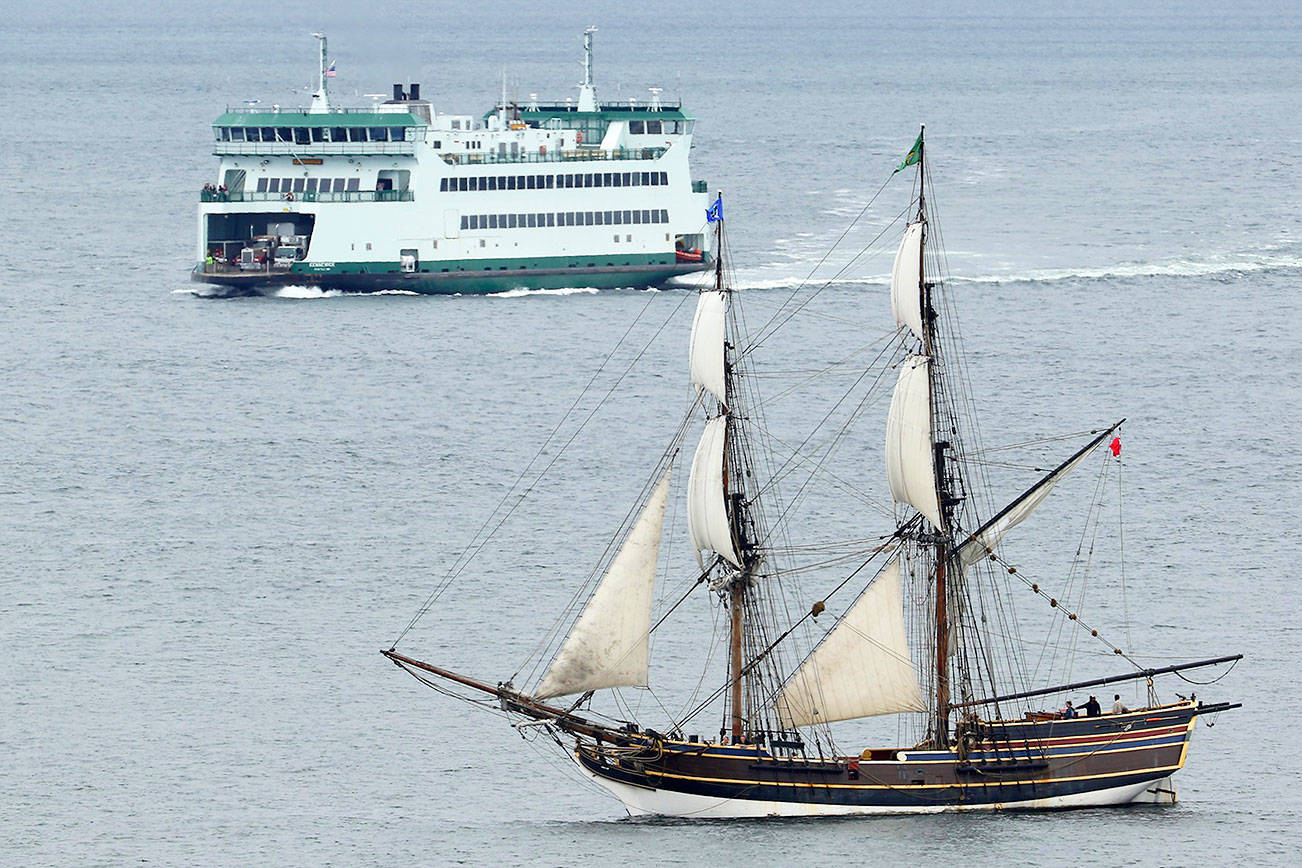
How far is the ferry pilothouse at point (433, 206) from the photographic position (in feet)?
472

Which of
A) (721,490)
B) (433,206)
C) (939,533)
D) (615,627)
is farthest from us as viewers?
(433,206)

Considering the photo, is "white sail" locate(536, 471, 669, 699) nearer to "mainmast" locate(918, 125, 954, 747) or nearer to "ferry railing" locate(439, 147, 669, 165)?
"mainmast" locate(918, 125, 954, 747)

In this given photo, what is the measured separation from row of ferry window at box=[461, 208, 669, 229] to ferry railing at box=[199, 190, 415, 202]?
4170mm

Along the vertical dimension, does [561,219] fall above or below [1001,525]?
above

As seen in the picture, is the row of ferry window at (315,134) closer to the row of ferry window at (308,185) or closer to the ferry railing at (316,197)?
the row of ferry window at (308,185)

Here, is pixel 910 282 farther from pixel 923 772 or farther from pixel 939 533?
pixel 923 772

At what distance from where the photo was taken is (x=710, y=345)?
69188 millimetres

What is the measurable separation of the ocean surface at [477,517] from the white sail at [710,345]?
11.4m

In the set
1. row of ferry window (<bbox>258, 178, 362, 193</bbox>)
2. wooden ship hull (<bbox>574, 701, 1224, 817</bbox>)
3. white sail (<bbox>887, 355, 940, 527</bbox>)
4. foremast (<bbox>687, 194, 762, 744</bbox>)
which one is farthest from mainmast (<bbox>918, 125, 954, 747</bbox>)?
row of ferry window (<bbox>258, 178, 362, 193</bbox>)

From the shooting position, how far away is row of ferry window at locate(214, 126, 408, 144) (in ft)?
474

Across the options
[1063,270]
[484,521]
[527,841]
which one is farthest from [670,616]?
[1063,270]

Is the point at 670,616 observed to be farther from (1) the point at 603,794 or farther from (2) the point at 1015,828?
(2) the point at 1015,828

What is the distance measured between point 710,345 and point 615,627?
829 cm

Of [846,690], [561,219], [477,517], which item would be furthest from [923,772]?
[561,219]
